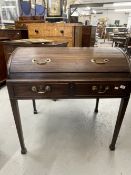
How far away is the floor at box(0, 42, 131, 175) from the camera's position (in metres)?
1.39

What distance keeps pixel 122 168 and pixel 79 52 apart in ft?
3.65

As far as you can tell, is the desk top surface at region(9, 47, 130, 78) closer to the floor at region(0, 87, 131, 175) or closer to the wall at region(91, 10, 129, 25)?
the floor at region(0, 87, 131, 175)

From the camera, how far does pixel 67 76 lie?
1.16m

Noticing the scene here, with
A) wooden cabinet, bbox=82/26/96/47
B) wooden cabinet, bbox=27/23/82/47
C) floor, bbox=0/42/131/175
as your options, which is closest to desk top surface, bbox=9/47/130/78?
floor, bbox=0/42/131/175

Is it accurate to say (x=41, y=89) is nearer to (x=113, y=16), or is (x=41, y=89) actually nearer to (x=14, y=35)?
(x=14, y=35)

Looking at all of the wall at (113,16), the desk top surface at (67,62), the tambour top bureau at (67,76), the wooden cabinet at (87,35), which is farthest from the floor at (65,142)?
the wall at (113,16)

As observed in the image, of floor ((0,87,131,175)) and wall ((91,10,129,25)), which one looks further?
wall ((91,10,129,25))

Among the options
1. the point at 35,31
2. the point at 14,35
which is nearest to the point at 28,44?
the point at 35,31

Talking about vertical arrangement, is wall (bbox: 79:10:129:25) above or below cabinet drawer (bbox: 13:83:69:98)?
above

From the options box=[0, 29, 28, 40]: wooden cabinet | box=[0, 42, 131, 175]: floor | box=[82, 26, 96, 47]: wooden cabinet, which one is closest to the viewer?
box=[0, 42, 131, 175]: floor

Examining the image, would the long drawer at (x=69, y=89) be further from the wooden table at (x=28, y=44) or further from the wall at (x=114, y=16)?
the wall at (x=114, y=16)

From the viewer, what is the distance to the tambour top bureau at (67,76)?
Answer: 3.79ft

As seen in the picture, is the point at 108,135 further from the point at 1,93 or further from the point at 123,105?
the point at 1,93

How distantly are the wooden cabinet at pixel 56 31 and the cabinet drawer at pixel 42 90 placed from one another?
1926mm
